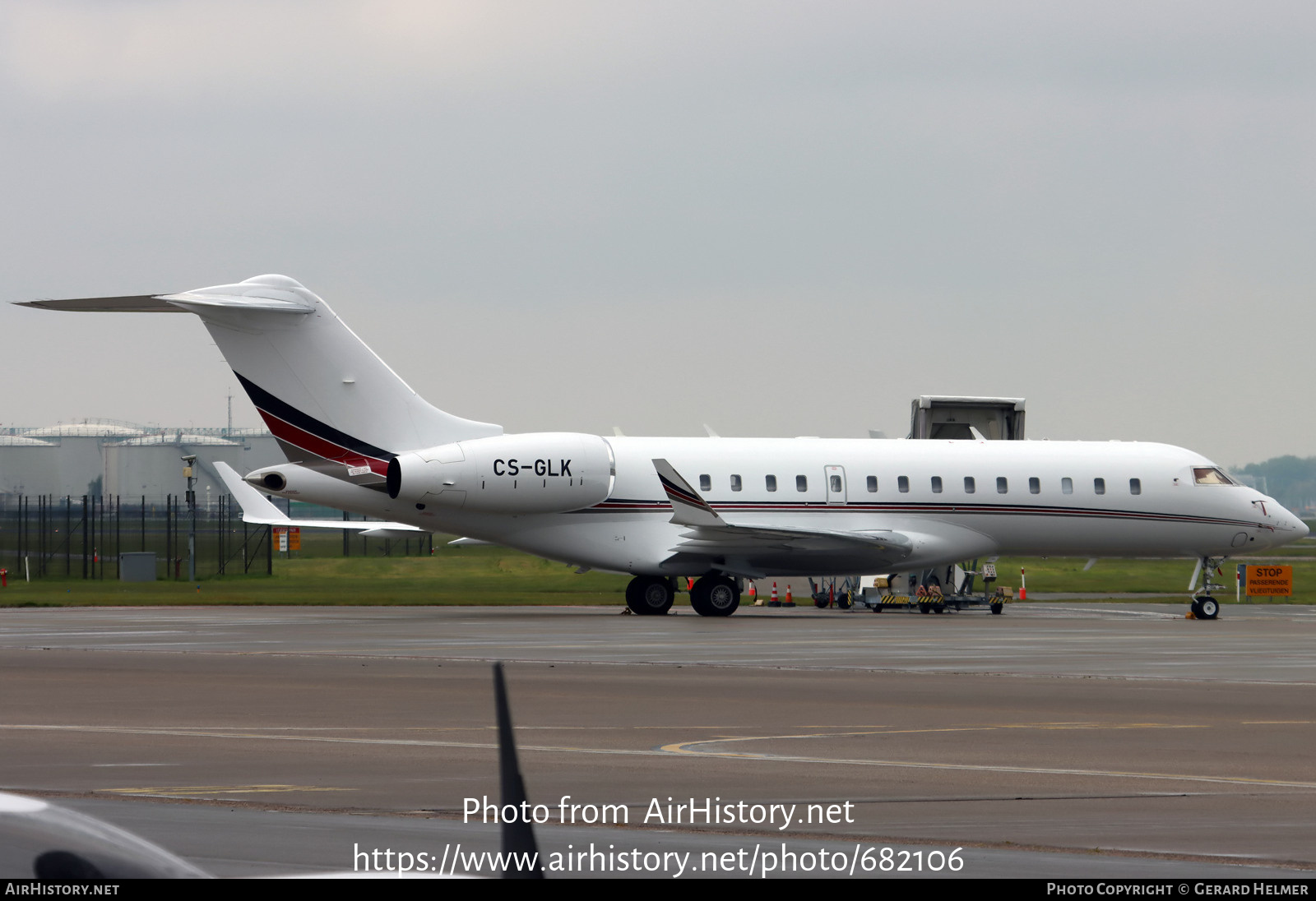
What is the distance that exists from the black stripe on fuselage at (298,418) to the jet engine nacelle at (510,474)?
0.87 metres

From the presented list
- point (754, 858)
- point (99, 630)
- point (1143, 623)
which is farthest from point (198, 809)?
point (1143, 623)

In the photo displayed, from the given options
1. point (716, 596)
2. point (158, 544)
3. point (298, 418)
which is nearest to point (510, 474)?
point (298, 418)

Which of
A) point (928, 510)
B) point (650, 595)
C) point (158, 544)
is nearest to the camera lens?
point (650, 595)

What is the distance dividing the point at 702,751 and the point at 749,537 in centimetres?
2315

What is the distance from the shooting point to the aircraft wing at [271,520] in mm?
41906

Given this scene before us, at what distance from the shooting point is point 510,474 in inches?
1379

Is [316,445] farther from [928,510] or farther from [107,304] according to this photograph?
[928,510]

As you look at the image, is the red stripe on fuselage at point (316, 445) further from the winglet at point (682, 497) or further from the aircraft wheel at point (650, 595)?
the aircraft wheel at point (650, 595)

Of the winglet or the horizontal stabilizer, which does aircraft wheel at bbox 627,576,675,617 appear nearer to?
the winglet

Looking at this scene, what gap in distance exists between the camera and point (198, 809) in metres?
9.93

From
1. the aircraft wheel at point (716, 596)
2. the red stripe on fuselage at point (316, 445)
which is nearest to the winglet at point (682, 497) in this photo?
the aircraft wheel at point (716, 596)

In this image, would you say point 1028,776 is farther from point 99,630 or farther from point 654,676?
point 99,630

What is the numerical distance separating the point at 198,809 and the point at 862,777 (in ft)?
14.3

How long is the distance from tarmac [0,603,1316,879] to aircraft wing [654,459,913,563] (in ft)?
26.9
